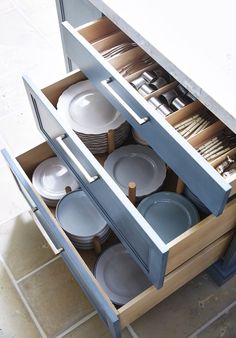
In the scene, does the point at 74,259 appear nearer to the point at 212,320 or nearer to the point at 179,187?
the point at 179,187

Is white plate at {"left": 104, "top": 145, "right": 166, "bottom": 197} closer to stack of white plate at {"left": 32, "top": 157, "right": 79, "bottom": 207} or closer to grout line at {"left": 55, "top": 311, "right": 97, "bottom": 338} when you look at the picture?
stack of white plate at {"left": 32, "top": 157, "right": 79, "bottom": 207}

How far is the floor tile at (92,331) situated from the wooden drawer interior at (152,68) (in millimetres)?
737

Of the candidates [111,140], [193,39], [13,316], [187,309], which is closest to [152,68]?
[193,39]

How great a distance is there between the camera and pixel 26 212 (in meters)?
1.65

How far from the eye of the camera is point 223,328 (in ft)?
4.50

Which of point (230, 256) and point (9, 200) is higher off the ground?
point (9, 200)

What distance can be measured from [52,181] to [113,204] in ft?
1.62

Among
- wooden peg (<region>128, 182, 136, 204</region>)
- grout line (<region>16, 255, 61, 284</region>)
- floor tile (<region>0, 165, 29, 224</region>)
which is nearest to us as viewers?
wooden peg (<region>128, 182, 136, 204</region>)

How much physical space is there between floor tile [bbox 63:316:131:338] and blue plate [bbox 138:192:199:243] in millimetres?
422

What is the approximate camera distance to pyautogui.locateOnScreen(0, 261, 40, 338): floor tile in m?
1.38

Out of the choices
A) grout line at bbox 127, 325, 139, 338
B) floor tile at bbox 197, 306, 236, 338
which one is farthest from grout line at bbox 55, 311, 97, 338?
floor tile at bbox 197, 306, 236, 338

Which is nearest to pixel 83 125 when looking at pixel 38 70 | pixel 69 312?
pixel 69 312

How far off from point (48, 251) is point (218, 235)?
69 centimetres

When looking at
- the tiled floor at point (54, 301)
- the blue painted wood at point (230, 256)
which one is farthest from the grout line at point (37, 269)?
the blue painted wood at point (230, 256)
